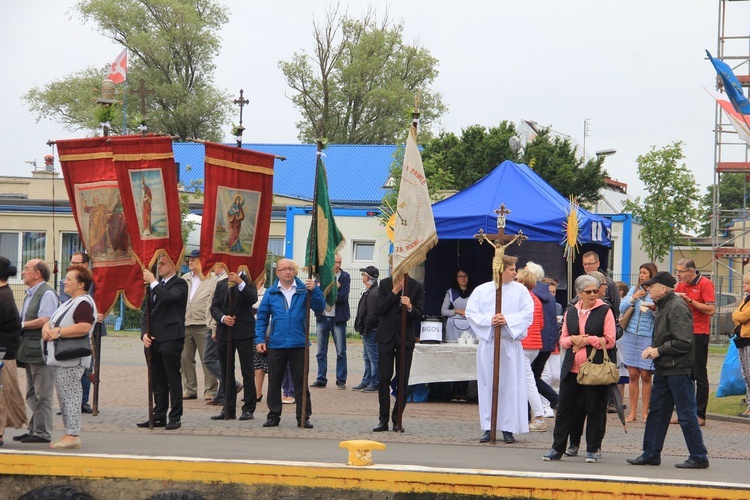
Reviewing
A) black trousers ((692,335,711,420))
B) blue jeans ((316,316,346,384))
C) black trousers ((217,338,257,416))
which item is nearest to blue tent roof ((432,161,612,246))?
blue jeans ((316,316,346,384))

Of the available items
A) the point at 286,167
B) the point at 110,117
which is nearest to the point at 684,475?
the point at 110,117

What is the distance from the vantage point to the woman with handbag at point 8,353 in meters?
10.3

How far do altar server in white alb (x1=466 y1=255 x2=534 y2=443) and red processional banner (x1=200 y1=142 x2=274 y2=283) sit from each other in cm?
264

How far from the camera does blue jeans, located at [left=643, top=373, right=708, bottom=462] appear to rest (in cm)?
1009

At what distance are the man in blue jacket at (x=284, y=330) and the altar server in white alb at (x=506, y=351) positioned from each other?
2.06 meters

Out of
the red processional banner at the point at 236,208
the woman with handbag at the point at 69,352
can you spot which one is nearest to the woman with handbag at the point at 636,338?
the red processional banner at the point at 236,208

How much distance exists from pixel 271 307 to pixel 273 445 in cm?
238

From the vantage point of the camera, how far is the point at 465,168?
4312 centimetres

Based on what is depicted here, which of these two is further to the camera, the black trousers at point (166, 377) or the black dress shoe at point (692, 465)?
the black trousers at point (166, 377)

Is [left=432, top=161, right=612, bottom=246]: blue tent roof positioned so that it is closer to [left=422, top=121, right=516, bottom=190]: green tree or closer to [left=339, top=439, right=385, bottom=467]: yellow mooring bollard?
[left=339, top=439, right=385, bottom=467]: yellow mooring bollard

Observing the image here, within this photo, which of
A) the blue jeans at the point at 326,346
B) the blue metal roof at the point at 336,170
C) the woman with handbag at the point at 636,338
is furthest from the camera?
the blue metal roof at the point at 336,170

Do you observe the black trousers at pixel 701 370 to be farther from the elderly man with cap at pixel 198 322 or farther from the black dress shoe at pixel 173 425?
the elderly man with cap at pixel 198 322

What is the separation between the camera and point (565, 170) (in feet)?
138

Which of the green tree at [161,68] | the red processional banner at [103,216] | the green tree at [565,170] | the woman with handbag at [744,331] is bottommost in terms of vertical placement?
the woman with handbag at [744,331]
